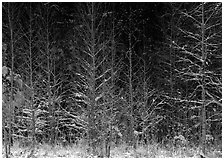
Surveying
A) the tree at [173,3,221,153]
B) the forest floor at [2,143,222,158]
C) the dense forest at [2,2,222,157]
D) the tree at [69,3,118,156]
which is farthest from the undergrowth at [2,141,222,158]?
the tree at [69,3,118,156]

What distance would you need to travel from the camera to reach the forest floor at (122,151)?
1112 centimetres

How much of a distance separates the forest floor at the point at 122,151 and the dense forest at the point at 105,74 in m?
0.20

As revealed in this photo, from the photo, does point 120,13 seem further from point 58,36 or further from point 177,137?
point 177,137

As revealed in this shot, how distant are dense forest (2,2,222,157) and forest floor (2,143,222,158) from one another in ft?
0.66

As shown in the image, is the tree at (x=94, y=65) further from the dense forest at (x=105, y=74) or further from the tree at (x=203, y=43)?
the tree at (x=203, y=43)

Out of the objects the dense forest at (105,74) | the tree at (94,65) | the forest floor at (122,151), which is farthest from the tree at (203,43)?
the tree at (94,65)

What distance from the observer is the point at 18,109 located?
12.2 meters

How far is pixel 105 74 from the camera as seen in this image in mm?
12023

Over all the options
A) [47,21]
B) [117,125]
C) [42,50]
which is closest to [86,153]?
[117,125]

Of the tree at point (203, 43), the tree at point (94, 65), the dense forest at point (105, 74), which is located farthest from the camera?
the dense forest at point (105, 74)

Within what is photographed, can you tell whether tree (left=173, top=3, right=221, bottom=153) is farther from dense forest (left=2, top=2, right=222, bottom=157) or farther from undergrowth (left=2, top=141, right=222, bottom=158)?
undergrowth (left=2, top=141, right=222, bottom=158)

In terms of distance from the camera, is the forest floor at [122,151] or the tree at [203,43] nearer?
the tree at [203,43]

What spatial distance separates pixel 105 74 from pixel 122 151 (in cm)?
277

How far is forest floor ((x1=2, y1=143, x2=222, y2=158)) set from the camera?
11.1m
